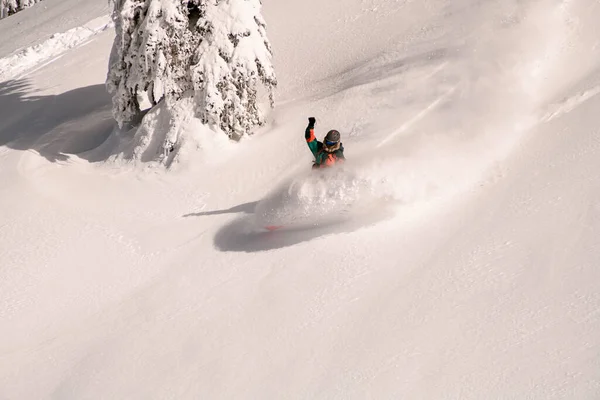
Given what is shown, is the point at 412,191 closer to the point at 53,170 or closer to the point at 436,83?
the point at 436,83

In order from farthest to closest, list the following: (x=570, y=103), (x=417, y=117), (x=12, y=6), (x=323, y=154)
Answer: (x=12, y=6), (x=417, y=117), (x=570, y=103), (x=323, y=154)

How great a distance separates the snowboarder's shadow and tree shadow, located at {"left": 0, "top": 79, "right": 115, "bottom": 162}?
487 cm

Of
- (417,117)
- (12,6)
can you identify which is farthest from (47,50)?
(12,6)

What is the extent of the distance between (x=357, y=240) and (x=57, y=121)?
9.82 meters

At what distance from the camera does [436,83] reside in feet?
43.1

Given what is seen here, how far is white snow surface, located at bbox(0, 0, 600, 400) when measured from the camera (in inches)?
311

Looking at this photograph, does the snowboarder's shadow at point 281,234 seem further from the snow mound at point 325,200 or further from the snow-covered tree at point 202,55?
the snow-covered tree at point 202,55

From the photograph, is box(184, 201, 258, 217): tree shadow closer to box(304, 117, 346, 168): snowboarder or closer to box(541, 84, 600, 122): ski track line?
box(304, 117, 346, 168): snowboarder

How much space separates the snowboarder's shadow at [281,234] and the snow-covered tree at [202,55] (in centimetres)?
310

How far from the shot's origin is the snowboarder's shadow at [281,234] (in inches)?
413

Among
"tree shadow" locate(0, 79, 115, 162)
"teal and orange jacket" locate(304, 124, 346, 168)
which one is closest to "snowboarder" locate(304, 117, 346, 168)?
"teal and orange jacket" locate(304, 124, 346, 168)

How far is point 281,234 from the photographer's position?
10734mm

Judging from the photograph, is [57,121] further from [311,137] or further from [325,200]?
[325,200]

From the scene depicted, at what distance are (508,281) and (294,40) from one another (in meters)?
10.6
